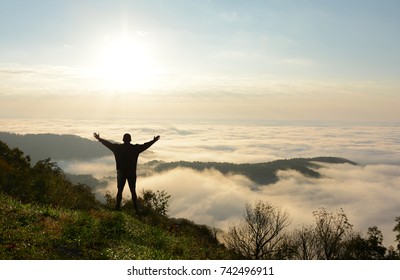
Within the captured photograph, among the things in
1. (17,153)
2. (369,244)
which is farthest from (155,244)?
(369,244)

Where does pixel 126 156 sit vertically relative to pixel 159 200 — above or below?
above

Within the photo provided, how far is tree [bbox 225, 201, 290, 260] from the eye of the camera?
7081 cm

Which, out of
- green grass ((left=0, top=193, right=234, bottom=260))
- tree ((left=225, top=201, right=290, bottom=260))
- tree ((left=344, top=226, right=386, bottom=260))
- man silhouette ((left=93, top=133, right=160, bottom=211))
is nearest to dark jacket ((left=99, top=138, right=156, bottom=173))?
man silhouette ((left=93, top=133, right=160, bottom=211))

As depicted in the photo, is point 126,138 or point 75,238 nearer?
point 75,238

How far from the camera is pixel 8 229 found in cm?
1180

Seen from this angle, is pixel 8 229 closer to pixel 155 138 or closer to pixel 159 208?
pixel 155 138

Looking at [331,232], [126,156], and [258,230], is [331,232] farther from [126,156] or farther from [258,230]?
[126,156]

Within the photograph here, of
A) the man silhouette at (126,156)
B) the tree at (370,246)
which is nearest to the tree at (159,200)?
the man silhouette at (126,156)

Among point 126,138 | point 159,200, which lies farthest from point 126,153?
point 159,200

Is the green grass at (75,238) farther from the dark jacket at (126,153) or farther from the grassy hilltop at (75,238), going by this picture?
the dark jacket at (126,153)

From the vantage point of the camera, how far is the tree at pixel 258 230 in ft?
232

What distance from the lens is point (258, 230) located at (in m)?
72.1

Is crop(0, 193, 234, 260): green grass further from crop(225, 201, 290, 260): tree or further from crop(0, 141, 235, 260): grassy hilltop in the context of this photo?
crop(225, 201, 290, 260): tree
